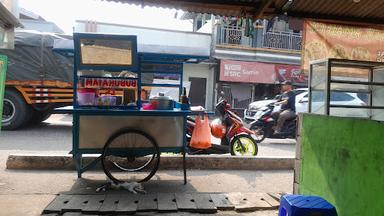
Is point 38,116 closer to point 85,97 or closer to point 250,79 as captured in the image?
point 85,97

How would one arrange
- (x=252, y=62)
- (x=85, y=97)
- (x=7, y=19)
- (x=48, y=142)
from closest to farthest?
(x=7, y=19) < (x=85, y=97) < (x=48, y=142) < (x=252, y=62)

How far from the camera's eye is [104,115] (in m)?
5.24

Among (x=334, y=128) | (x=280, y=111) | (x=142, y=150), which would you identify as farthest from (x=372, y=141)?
(x=280, y=111)

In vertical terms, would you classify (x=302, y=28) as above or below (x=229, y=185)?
above

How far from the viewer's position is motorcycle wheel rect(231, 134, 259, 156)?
24.9 feet

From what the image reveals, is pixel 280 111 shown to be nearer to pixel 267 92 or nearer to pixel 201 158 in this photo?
pixel 201 158

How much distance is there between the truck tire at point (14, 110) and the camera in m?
10.8

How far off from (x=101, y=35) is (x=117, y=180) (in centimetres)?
201

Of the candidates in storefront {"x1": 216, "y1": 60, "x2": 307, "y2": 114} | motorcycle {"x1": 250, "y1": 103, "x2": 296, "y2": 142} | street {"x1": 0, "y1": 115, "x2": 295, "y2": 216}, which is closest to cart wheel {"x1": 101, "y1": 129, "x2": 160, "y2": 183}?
street {"x1": 0, "y1": 115, "x2": 295, "y2": 216}

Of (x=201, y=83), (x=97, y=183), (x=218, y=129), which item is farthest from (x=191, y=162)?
(x=201, y=83)

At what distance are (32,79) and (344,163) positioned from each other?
31.0ft

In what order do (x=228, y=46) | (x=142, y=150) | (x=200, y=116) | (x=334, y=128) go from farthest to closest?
(x=228, y=46) → (x=200, y=116) → (x=142, y=150) → (x=334, y=128)

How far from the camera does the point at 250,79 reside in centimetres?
1953

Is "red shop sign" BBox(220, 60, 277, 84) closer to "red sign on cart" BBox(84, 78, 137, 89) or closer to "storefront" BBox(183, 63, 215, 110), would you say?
"storefront" BBox(183, 63, 215, 110)
